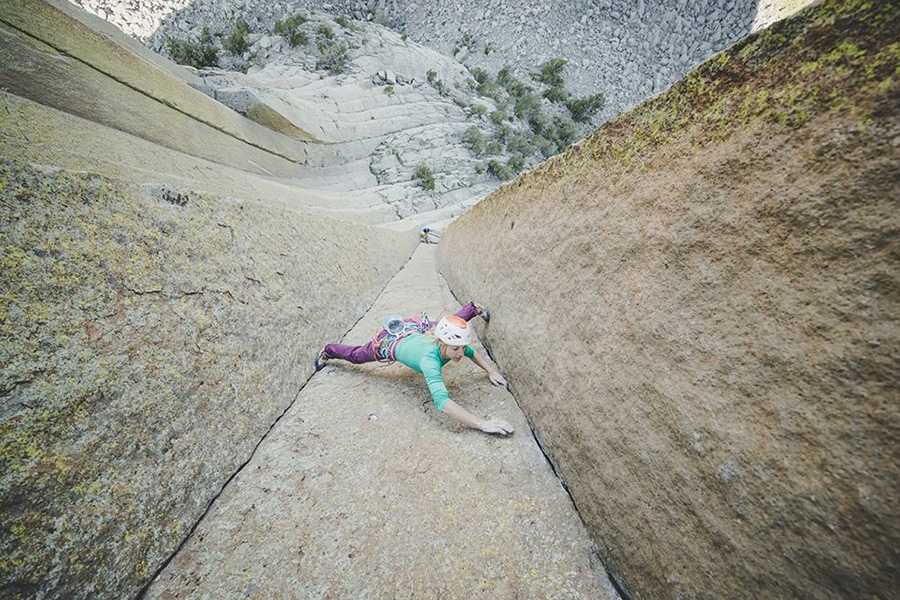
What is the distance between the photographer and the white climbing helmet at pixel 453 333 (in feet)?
8.53

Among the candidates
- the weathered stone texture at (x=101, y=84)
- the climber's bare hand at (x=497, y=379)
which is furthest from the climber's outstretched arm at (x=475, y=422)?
the weathered stone texture at (x=101, y=84)

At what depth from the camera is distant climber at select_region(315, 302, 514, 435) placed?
234 centimetres

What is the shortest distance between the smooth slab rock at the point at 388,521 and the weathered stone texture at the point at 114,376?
25 cm

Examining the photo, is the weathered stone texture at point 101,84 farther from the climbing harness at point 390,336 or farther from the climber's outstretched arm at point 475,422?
the climber's outstretched arm at point 475,422

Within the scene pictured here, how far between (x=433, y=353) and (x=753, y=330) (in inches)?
79.9

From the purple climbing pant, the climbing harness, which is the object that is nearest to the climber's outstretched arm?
the climbing harness

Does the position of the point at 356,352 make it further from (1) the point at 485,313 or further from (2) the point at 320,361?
(1) the point at 485,313

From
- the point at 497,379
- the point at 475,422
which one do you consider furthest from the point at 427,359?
the point at 497,379

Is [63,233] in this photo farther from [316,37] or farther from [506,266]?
[316,37]

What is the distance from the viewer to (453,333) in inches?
103

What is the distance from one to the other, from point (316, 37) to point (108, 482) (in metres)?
28.2

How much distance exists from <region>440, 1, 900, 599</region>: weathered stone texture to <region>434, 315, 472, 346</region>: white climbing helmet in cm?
91

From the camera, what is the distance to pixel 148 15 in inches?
1257

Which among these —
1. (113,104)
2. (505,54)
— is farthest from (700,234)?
(505,54)
